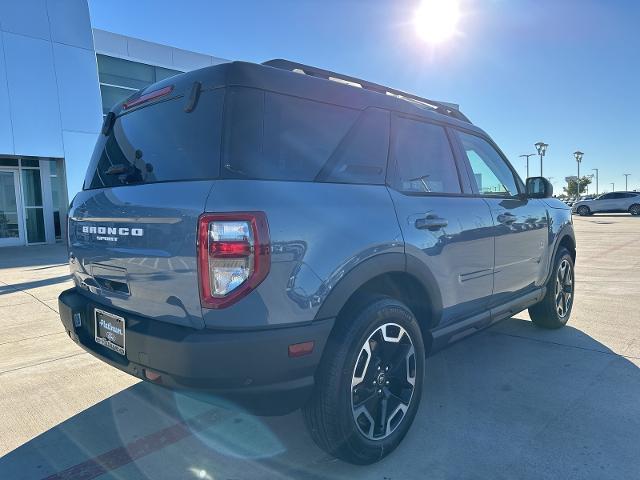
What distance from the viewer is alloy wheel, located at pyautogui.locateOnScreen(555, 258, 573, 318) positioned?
479 centimetres

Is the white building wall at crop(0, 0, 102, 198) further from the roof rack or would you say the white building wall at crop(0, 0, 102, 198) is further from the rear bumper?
the rear bumper

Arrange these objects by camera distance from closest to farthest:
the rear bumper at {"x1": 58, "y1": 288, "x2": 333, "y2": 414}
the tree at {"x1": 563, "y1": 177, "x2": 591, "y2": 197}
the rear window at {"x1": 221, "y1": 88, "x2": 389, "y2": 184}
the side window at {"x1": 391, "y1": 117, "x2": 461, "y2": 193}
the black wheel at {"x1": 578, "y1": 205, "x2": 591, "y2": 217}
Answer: the rear bumper at {"x1": 58, "y1": 288, "x2": 333, "y2": 414} < the rear window at {"x1": 221, "y1": 88, "x2": 389, "y2": 184} < the side window at {"x1": 391, "y1": 117, "x2": 461, "y2": 193} < the black wheel at {"x1": 578, "y1": 205, "x2": 591, "y2": 217} < the tree at {"x1": 563, "y1": 177, "x2": 591, "y2": 197}

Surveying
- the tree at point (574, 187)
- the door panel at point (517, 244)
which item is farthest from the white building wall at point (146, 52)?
the tree at point (574, 187)

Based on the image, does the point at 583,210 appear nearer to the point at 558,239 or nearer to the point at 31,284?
the point at 558,239

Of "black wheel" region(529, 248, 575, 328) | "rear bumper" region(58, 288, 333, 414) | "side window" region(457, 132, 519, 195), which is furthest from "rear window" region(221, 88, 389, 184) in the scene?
"black wheel" region(529, 248, 575, 328)

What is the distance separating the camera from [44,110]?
1455 cm

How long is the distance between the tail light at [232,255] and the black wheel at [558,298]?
11.9ft

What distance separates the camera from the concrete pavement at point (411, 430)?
249cm

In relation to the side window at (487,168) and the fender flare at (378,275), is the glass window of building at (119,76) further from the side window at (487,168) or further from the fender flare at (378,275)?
the fender flare at (378,275)

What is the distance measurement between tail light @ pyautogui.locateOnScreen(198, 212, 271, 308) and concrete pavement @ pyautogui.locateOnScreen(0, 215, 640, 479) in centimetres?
59

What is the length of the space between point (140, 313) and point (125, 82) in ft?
58.8

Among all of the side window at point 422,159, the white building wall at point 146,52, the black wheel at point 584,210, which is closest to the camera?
the side window at point 422,159

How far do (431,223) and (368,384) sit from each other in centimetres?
103

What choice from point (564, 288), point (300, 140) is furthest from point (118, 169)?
point (564, 288)
